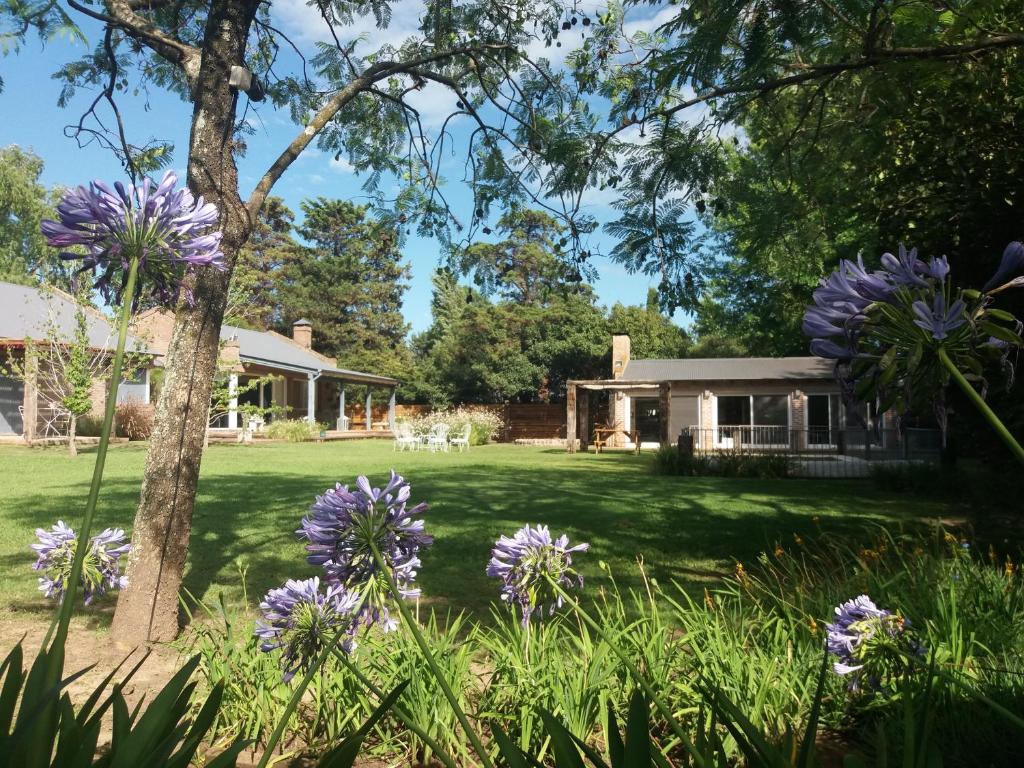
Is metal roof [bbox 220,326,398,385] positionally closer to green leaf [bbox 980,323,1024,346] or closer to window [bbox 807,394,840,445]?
window [bbox 807,394,840,445]

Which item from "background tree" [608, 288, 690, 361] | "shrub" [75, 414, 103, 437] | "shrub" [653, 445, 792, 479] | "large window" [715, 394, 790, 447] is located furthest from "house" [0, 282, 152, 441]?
"background tree" [608, 288, 690, 361]

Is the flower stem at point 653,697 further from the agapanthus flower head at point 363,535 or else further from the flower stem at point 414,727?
the agapanthus flower head at point 363,535

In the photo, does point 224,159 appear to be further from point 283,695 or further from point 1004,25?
point 1004,25

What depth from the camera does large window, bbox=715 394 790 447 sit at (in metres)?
24.7

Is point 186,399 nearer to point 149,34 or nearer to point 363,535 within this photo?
point 149,34

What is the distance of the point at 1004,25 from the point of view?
5.27 metres

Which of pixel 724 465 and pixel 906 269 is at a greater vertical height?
pixel 906 269

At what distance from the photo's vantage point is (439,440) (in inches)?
981

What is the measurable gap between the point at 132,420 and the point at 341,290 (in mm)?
27597

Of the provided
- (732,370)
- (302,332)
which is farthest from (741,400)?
(302,332)

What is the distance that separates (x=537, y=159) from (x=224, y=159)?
2794 millimetres

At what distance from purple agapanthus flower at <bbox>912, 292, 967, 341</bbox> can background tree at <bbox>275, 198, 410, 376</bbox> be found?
1824 inches

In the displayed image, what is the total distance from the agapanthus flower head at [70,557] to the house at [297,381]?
885 inches

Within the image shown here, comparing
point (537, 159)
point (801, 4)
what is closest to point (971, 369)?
point (801, 4)
